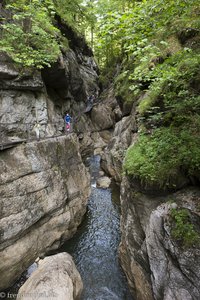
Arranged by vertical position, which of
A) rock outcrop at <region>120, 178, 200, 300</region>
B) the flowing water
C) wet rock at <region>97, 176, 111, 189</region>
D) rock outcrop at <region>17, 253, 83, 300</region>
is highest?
rock outcrop at <region>120, 178, 200, 300</region>

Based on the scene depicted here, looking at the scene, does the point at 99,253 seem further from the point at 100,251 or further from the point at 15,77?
→ the point at 15,77

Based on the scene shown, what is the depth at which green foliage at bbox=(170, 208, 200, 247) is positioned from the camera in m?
4.62

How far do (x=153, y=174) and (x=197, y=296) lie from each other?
3.05m

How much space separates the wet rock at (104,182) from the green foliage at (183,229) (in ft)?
44.9

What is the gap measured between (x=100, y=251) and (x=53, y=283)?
14.9 feet

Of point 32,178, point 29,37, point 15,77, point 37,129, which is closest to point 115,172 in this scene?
point 37,129

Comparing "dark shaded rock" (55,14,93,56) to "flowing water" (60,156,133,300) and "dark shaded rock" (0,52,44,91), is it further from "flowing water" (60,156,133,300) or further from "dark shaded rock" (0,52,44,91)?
"flowing water" (60,156,133,300)

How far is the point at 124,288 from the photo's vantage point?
9.06 m

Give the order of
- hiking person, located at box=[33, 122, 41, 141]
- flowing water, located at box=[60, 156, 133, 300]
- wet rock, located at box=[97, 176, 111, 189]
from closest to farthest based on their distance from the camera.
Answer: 1. flowing water, located at box=[60, 156, 133, 300]
2. hiking person, located at box=[33, 122, 41, 141]
3. wet rock, located at box=[97, 176, 111, 189]

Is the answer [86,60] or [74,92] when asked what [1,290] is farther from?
[86,60]

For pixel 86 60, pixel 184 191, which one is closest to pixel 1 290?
pixel 184 191

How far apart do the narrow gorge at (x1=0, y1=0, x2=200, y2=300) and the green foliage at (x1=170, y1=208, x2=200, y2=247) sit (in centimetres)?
2

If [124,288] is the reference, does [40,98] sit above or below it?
above

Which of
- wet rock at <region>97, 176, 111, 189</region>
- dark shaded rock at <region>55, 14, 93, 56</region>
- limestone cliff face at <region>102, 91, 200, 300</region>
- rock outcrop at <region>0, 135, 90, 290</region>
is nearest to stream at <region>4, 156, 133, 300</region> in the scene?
rock outcrop at <region>0, 135, 90, 290</region>
